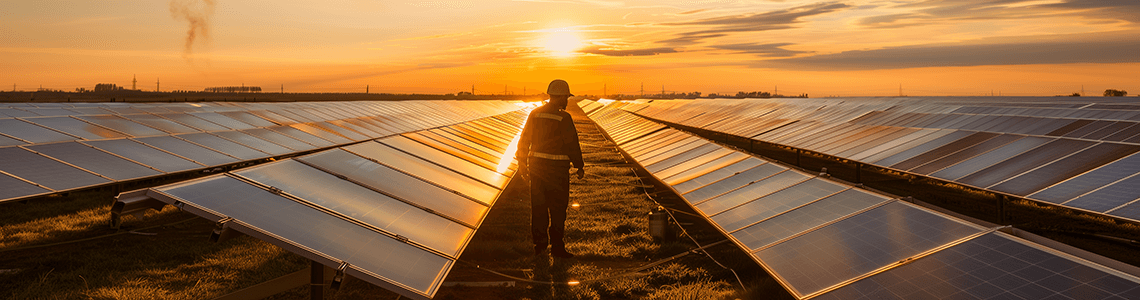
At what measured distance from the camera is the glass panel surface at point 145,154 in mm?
13703

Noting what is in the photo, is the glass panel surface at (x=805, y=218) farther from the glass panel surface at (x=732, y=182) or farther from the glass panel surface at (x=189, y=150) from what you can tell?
the glass panel surface at (x=189, y=150)

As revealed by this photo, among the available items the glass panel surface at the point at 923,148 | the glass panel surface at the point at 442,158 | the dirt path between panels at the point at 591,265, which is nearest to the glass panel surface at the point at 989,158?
the glass panel surface at the point at 923,148

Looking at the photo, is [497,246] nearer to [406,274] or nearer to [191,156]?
[406,274]

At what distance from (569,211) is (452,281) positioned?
5.68 meters

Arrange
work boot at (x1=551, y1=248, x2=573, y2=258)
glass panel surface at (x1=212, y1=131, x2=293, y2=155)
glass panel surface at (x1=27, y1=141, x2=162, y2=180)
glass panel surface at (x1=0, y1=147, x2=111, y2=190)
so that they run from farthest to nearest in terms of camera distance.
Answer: glass panel surface at (x1=212, y1=131, x2=293, y2=155)
glass panel surface at (x1=27, y1=141, x2=162, y2=180)
glass panel surface at (x1=0, y1=147, x2=111, y2=190)
work boot at (x1=551, y1=248, x2=573, y2=258)

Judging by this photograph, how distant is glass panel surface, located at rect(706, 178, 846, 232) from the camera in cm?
786

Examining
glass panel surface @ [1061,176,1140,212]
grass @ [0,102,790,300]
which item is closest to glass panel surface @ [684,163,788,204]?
grass @ [0,102,790,300]

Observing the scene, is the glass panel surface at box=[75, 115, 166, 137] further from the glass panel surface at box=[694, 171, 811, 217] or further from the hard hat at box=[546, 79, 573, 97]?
the glass panel surface at box=[694, 171, 811, 217]

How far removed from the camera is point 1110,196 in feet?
26.5

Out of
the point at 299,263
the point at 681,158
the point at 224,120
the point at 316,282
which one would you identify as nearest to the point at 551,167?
the point at 299,263

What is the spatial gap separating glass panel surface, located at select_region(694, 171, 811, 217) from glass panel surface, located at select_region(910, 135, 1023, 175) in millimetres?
4010

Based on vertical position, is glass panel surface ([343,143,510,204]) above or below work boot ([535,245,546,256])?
above

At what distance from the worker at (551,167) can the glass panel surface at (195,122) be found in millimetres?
16469

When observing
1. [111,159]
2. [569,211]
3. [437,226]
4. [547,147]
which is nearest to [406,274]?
[437,226]
